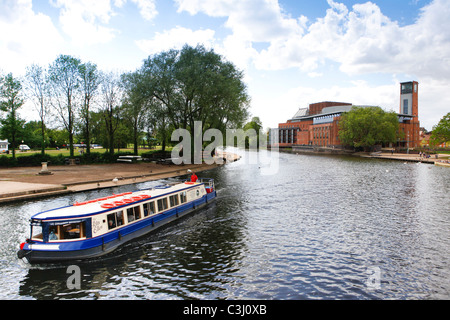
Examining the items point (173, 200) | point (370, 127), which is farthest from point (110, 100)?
point (370, 127)

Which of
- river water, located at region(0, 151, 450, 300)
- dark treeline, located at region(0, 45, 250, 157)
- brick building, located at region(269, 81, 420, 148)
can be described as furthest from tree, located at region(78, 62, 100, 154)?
brick building, located at region(269, 81, 420, 148)

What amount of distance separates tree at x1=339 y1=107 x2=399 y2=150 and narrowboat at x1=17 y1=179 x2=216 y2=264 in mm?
115769

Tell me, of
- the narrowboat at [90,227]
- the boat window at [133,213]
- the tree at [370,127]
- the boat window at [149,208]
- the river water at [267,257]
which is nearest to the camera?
the river water at [267,257]

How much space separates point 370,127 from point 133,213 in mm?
120209

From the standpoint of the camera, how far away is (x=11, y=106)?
58812 mm

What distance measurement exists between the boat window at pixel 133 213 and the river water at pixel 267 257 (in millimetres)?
1543

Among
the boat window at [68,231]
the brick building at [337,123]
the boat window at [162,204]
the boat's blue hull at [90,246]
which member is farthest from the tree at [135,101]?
the brick building at [337,123]

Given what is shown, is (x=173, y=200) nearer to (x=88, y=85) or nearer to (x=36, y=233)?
(x=36, y=233)

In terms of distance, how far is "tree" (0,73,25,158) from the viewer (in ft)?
190

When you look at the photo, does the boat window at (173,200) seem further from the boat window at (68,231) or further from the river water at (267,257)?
the boat window at (68,231)

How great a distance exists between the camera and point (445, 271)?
15336 millimetres

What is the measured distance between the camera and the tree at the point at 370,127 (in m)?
119

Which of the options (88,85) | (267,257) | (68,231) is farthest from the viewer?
(88,85)
